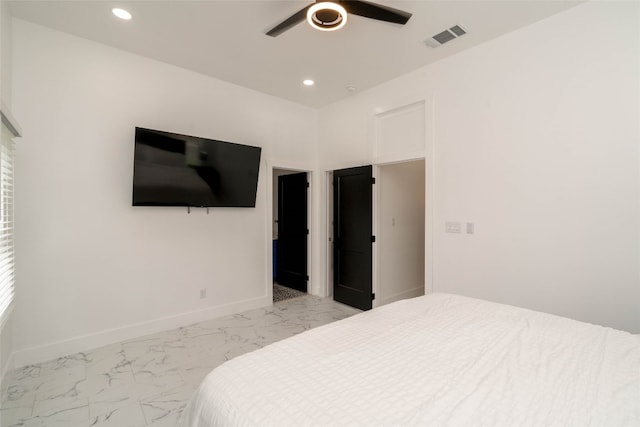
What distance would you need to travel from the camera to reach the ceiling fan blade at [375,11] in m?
1.90

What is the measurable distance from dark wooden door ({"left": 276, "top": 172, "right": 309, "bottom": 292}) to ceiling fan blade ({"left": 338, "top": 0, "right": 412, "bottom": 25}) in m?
3.02

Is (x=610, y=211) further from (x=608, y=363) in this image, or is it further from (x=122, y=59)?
(x=122, y=59)

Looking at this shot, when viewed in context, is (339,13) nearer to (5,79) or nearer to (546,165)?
(546,165)

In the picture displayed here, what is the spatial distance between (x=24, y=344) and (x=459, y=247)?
14.1 feet

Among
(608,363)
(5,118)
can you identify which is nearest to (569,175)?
(608,363)

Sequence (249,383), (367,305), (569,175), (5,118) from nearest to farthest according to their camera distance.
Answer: (249,383) → (5,118) → (569,175) → (367,305)

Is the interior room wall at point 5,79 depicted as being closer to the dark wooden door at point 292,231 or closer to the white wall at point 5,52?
the white wall at point 5,52

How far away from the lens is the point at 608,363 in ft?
3.88

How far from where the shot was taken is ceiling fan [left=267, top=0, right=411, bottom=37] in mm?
1891

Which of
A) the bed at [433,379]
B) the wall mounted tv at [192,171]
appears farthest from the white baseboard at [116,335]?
the bed at [433,379]

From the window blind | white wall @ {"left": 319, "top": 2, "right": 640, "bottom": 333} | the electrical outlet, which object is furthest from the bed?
the window blind

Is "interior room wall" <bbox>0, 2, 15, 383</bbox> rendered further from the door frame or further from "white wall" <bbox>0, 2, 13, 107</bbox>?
the door frame

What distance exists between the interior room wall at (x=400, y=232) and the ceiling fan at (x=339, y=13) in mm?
2212

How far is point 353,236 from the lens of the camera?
13.8 ft
